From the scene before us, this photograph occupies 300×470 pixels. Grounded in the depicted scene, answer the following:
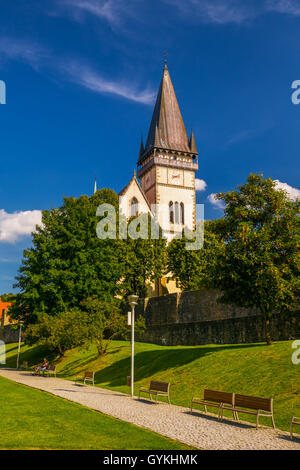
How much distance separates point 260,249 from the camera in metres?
22.9

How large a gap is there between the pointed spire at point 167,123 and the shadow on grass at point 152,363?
50.2 metres

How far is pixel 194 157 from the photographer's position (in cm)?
7619

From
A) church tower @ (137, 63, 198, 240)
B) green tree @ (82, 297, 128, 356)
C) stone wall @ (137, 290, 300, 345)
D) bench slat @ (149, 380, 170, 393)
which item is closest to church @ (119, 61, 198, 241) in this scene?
church tower @ (137, 63, 198, 240)

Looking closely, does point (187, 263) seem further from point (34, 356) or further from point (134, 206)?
point (34, 356)

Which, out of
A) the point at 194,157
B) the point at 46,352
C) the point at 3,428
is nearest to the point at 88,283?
the point at 46,352

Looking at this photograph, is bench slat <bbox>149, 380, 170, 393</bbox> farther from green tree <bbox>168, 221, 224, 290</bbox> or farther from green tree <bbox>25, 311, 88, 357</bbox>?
green tree <bbox>168, 221, 224, 290</bbox>

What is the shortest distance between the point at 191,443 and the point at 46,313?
26810 mm

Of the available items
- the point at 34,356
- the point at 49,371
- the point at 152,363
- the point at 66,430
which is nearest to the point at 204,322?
the point at 152,363

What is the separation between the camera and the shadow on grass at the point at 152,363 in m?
23.9

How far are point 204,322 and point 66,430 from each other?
2087 centimetres

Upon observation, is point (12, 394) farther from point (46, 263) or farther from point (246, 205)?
point (46, 263)

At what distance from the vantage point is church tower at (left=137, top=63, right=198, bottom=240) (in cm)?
6969

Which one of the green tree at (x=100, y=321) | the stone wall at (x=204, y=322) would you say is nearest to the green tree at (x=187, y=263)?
the stone wall at (x=204, y=322)
